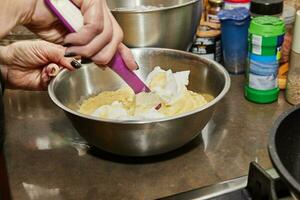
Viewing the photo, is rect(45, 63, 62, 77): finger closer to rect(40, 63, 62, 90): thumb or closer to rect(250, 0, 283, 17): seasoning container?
rect(40, 63, 62, 90): thumb

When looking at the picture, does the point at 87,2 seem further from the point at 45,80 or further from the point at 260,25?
the point at 260,25

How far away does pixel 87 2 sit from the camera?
69 cm

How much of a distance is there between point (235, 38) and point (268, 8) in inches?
4.1

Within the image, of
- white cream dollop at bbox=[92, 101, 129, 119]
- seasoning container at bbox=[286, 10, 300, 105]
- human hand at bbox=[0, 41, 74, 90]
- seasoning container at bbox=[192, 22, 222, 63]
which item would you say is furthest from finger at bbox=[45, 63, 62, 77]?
seasoning container at bbox=[286, 10, 300, 105]

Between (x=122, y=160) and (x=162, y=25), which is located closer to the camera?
(x=122, y=160)

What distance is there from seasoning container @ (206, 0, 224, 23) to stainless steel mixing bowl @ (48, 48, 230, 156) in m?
0.22

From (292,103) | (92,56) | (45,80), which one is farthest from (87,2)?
(292,103)

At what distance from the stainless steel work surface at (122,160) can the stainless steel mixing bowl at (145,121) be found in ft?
0.11

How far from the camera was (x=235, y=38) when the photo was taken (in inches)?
→ 38.1

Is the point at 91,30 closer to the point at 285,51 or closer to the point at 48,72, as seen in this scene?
the point at 48,72

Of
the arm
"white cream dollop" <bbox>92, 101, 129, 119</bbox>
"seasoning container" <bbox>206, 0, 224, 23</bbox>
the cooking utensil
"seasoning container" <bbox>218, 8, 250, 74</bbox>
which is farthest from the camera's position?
"seasoning container" <bbox>206, 0, 224, 23</bbox>

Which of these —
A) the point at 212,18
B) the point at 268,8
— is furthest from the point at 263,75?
the point at 212,18

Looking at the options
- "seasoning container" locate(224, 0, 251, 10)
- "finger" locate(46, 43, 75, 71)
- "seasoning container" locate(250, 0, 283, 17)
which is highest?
"seasoning container" locate(250, 0, 283, 17)

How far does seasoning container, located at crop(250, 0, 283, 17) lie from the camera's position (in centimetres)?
89
